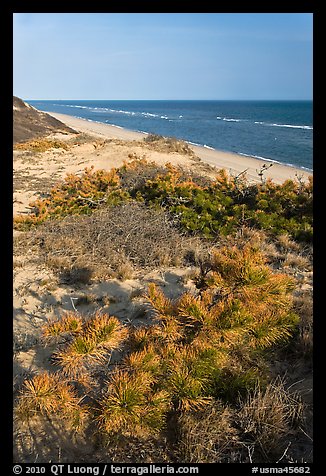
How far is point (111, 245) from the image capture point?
21.4 ft

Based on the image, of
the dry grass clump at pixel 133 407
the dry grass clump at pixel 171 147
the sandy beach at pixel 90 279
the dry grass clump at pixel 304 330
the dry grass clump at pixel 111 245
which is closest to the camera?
the dry grass clump at pixel 133 407

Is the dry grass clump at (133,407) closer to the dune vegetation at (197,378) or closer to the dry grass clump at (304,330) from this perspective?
the dune vegetation at (197,378)

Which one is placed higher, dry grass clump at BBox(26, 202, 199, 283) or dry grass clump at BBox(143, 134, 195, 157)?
dry grass clump at BBox(143, 134, 195, 157)

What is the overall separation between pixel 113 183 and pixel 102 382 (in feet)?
25.8

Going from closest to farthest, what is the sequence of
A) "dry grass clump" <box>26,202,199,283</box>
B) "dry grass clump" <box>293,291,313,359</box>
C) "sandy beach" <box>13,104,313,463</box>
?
"sandy beach" <box>13,104,313,463</box> → "dry grass clump" <box>293,291,313,359</box> → "dry grass clump" <box>26,202,199,283</box>

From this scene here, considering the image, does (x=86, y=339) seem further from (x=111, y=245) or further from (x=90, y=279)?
(x=111, y=245)

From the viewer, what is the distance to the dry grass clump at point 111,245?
5.96 m

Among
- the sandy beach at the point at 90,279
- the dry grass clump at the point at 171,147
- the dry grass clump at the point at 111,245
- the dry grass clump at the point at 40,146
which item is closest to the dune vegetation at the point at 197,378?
the sandy beach at the point at 90,279

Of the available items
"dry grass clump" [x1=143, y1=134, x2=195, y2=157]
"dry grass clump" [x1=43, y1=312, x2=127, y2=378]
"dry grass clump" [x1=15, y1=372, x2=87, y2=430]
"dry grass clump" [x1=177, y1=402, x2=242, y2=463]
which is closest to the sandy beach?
"dry grass clump" [x1=15, y1=372, x2=87, y2=430]

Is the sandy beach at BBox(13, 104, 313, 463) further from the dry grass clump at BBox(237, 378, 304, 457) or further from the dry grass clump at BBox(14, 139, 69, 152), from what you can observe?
the dry grass clump at BBox(14, 139, 69, 152)

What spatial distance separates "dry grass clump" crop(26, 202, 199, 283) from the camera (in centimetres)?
596

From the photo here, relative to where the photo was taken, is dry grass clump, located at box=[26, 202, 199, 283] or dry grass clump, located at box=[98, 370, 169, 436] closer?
dry grass clump, located at box=[98, 370, 169, 436]

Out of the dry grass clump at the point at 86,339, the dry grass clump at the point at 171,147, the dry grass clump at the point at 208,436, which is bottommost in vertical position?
the dry grass clump at the point at 208,436
